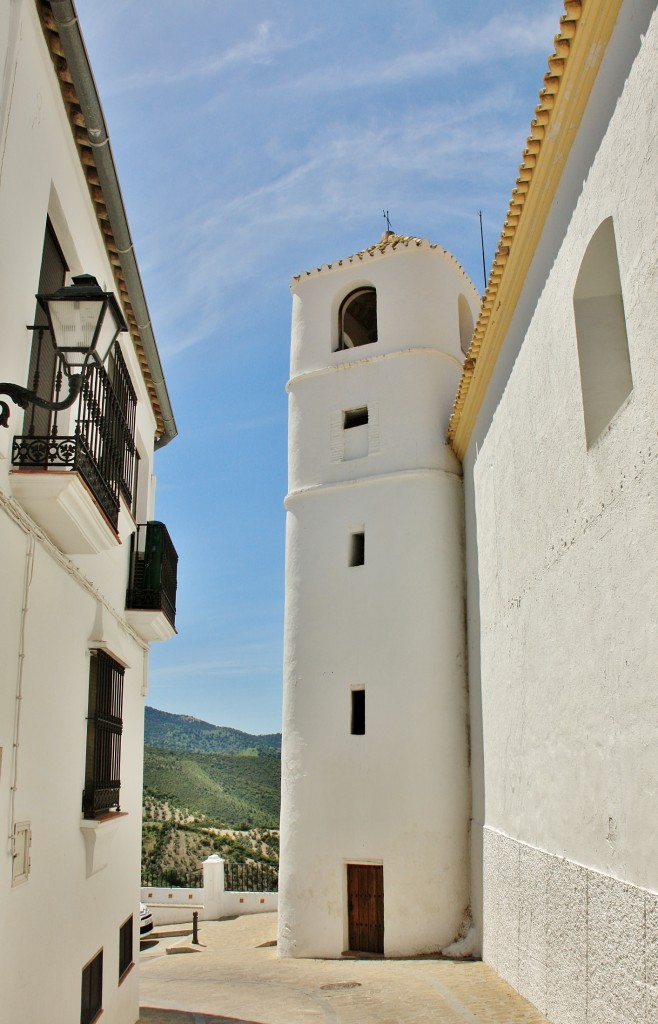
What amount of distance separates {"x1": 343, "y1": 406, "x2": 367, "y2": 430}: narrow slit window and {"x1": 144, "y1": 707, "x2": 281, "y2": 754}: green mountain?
168 feet

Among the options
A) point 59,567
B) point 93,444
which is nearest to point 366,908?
point 59,567

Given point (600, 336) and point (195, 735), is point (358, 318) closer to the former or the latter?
point (600, 336)

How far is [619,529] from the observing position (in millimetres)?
5500

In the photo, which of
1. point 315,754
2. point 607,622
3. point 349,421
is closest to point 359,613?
point 315,754

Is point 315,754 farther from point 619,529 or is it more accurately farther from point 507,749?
point 619,529

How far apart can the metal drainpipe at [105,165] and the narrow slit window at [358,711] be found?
19.0 ft

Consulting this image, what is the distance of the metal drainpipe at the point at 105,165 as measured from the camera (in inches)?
207

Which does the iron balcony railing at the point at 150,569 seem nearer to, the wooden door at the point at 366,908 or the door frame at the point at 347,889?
the door frame at the point at 347,889

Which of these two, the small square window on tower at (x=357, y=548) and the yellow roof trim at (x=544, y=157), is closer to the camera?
the yellow roof trim at (x=544, y=157)

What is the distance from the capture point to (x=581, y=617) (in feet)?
20.8

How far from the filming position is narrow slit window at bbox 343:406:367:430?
1462 cm

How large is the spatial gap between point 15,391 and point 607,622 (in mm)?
3997

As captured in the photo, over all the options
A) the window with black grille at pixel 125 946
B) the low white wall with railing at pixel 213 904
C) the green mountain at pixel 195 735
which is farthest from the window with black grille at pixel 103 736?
the green mountain at pixel 195 735

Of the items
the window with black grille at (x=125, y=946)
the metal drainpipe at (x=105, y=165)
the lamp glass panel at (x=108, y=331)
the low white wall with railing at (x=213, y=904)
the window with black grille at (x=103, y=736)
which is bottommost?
the low white wall with railing at (x=213, y=904)
